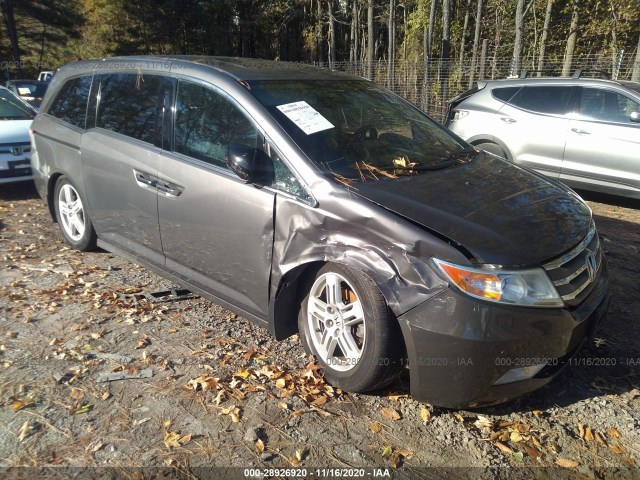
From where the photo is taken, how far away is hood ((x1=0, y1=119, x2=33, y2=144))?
23.6 ft

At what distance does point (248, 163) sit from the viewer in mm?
3023

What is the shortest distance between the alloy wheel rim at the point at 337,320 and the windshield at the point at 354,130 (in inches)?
23.7

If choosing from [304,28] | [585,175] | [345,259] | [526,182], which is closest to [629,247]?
[585,175]

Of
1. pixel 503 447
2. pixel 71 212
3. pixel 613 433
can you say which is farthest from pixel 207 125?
pixel 613 433

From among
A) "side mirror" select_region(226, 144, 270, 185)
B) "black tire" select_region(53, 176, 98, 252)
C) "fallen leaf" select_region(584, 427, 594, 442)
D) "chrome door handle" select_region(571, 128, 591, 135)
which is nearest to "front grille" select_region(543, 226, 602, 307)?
"fallen leaf" select_region(584, 427, 594, 442)

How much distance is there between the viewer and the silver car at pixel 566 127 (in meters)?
6.88

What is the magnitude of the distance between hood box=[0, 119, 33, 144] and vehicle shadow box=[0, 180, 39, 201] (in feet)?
2.22

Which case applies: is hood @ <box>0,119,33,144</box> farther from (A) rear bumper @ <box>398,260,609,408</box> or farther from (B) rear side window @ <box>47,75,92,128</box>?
(A) rear bumper @ <box>398,260,609,408</box>

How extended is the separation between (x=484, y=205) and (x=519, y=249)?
409 mm

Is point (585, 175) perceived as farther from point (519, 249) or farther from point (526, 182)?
point (519, 249)

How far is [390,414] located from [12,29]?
32682 mm

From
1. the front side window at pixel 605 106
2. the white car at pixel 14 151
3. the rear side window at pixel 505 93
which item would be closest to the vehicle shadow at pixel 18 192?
the white car at pixel 14 151

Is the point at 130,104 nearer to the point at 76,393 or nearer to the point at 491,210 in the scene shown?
the point at 76,393

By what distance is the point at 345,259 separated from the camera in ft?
8.99
